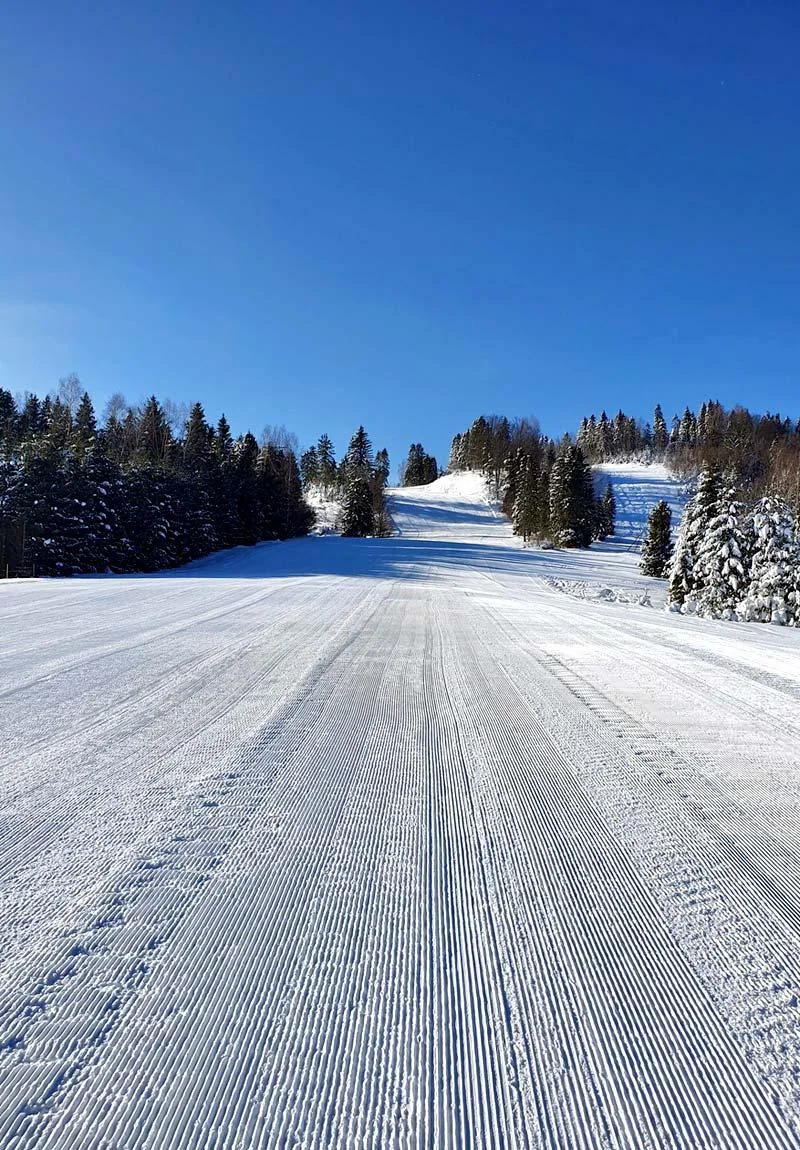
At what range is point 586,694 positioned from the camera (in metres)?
4.61

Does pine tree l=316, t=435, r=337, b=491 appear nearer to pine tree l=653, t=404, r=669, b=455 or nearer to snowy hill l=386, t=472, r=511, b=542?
snowy hill l=386, t=472, r=511, b=542

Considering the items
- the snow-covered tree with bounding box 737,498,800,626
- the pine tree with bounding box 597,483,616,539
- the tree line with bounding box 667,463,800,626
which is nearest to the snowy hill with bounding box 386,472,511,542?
the pine tree with bounding box 597,483,616,539

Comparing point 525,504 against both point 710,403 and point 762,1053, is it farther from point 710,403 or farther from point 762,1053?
point 710,403

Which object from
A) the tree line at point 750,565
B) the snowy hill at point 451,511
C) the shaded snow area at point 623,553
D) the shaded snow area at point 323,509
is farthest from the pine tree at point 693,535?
the shaded snow area at point 323,509

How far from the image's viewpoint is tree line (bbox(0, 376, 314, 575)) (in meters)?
25.3

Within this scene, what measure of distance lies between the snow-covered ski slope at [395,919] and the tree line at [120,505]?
24.7 meters

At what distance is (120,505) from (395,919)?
101ft

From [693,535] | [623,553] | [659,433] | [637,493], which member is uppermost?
[659,433]

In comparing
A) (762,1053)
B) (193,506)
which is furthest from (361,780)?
(193,506)

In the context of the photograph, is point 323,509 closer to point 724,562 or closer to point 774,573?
point 724,562

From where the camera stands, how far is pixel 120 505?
29109 mm

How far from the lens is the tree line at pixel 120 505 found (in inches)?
995

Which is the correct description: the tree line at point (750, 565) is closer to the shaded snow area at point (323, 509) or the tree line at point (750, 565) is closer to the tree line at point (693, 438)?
the shaded snow area at point (323, 509)

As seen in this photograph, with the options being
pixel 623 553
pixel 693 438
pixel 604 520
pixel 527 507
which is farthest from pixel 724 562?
pixel 693 438
